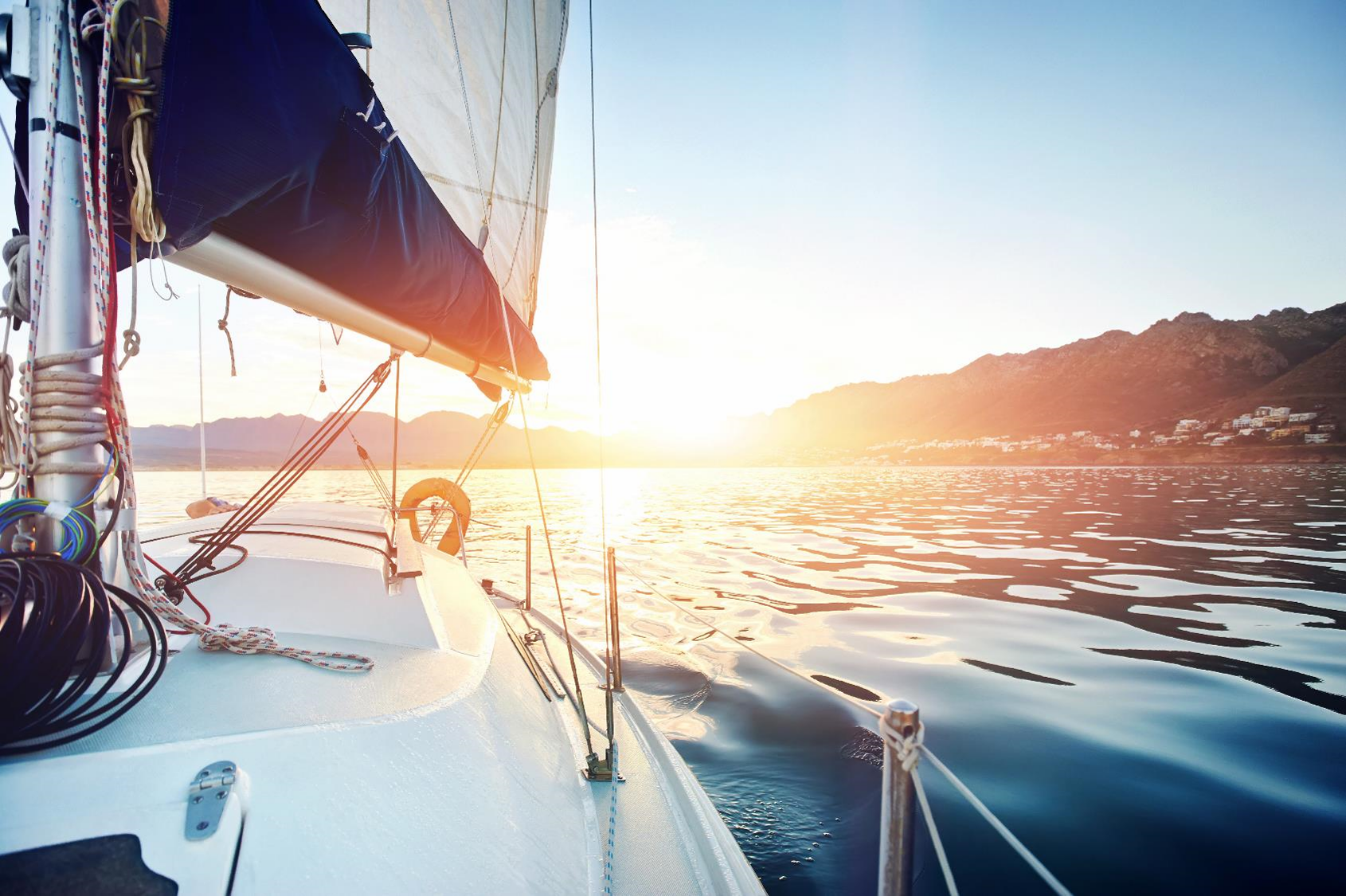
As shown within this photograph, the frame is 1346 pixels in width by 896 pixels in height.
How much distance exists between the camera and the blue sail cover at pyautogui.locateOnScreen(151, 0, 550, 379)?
1562mm

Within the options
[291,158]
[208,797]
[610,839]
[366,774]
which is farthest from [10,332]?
[610,839]

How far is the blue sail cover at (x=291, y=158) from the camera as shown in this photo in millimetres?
1562

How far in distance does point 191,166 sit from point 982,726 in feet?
17.5

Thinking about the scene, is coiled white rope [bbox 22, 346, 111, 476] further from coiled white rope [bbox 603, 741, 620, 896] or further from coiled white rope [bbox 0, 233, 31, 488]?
coiled white rope [bbox 603, 741, 620, 896]

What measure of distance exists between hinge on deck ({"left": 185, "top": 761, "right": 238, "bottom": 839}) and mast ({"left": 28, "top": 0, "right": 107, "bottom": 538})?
2.32 feet

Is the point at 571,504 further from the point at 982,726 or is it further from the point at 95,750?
the point at 95,750

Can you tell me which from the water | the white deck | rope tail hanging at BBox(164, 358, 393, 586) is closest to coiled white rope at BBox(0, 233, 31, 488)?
the white deck

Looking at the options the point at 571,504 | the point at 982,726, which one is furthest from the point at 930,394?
the point at 982,726

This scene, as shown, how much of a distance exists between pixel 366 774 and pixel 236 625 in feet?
4.38

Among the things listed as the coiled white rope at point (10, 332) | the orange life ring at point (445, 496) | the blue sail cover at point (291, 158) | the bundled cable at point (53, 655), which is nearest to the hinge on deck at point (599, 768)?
the bundled cable at point (53, 655)

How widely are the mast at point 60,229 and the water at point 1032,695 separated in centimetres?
283

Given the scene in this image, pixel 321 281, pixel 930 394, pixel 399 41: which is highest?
pixel 930 394

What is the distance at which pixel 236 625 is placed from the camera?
2.36 m

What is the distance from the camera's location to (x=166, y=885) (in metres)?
1.07
